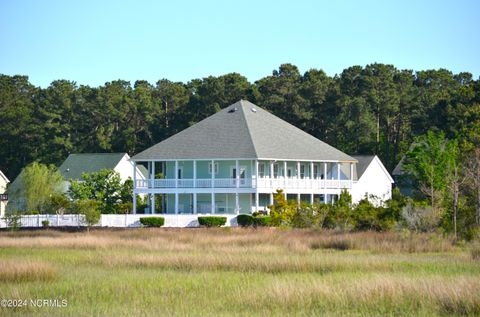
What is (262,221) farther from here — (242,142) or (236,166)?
(242,142)

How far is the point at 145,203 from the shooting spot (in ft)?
249

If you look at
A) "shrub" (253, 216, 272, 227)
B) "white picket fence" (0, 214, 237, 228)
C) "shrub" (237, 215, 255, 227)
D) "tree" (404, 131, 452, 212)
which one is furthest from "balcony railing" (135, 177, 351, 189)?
"tree" (404, 131, 452, 212)

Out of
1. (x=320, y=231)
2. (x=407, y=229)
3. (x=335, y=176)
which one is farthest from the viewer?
(x=335, y=176)

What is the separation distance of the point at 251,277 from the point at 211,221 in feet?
101

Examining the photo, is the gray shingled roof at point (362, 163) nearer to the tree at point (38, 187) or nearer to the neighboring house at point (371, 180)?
the neighboring house at point (371, 180)

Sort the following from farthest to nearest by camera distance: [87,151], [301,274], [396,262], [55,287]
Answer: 1. [87,151]
2. [396,262]
3. [301,274]
4. [55,287]

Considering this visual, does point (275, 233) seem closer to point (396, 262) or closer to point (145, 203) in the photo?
point (396, 262)

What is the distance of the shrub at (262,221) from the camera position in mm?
56406

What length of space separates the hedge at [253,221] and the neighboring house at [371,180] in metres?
22.2

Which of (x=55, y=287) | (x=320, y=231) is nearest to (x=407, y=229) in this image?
(x=320, y=231)

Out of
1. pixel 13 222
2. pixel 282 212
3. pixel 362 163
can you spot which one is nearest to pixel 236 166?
pixel 282 212

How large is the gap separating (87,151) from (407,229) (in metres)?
65.7

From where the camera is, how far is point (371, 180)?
3155 inches

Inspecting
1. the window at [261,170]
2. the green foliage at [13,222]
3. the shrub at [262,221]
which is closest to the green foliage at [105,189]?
the window at [261,170]
